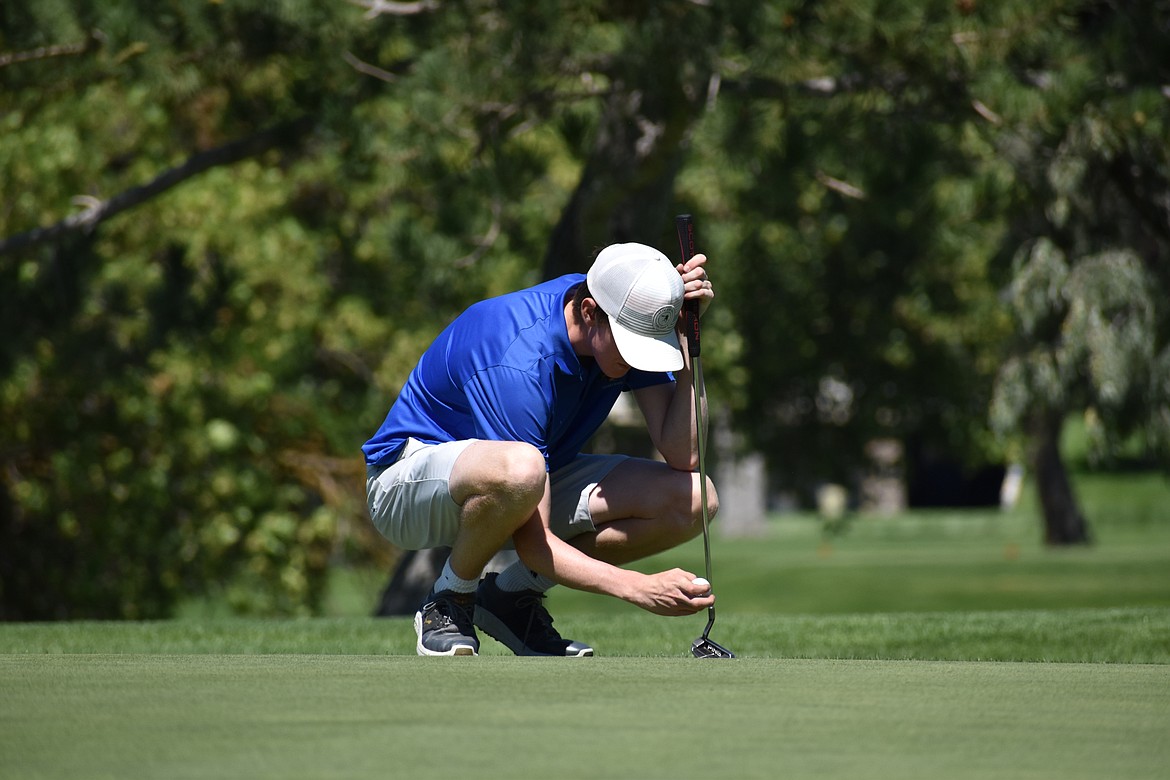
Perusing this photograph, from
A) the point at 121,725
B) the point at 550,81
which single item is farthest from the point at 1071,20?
the point at 121,725

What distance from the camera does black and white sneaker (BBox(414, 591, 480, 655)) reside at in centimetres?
474

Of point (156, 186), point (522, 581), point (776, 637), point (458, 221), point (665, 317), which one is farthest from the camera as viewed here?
point (458, 221)

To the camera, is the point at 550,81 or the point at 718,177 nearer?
the point at 550,81

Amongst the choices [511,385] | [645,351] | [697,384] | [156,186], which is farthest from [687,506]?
[156,186]

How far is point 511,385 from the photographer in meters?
4.60

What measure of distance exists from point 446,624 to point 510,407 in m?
0.69

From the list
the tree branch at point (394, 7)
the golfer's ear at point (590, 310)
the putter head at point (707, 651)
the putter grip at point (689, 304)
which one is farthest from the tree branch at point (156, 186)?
the putter head at point (707, 651)

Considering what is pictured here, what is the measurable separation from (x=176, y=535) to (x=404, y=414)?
7.90 metres

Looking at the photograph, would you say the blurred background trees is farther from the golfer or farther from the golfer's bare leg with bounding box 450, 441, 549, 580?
the golfer's bare leg with bounding box 450, 441, 549, 580

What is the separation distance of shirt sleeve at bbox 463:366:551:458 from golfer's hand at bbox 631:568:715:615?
1.72ft

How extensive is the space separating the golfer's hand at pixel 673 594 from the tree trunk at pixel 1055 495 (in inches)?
731

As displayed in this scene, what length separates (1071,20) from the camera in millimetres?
8406

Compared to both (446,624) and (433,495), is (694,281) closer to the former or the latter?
(433,495)

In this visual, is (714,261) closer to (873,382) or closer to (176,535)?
(873,382)
